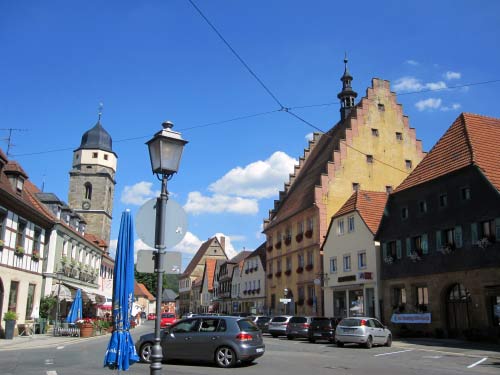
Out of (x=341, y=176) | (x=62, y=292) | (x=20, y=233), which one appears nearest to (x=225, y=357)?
(x=20, y=233)

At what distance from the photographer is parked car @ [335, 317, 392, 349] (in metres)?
24.0

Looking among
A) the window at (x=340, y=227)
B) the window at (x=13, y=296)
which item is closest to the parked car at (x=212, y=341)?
the window at (x=13, y=296)

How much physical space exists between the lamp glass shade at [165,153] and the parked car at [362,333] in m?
18.8

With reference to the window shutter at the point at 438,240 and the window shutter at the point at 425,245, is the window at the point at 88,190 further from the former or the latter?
the window shutter at the point at 438,240

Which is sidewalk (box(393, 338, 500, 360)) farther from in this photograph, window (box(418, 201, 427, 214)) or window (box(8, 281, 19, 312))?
window (box(8, 281, 19, 312))

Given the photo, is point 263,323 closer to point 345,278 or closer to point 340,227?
point 345,278

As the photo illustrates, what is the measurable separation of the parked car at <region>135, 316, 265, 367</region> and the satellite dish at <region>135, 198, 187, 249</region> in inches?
342

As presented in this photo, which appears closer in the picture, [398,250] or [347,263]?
[398,250]

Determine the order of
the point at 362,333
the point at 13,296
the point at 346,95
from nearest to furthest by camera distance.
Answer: the point at 362,333, the point at 13,296, the point at 346,95

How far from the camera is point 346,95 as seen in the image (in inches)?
2218

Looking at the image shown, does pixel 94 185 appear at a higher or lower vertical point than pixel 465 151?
higher

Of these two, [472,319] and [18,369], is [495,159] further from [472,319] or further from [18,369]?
[18,369]

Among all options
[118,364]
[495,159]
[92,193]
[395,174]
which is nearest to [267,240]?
[395,174]

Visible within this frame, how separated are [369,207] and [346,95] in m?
20.8
